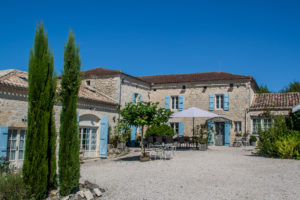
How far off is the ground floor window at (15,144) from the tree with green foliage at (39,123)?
438 centimetres

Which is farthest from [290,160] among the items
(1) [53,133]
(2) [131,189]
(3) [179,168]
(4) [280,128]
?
(1) [53,133]

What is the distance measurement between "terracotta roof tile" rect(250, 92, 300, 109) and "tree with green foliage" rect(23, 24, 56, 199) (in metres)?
15.4

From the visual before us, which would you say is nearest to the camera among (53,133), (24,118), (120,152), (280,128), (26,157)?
(26,157)

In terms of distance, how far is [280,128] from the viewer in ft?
41.6

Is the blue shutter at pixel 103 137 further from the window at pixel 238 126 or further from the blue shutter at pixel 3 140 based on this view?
the window at pixel 238 126

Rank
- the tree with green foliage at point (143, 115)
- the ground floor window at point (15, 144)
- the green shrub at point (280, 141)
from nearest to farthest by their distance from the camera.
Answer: the ground floor window at point (15, 144)
the tree with green foliage at point (143, 115)
the green shrub at point (280, 141)

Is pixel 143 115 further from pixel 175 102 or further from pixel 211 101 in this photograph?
pixel 175 102

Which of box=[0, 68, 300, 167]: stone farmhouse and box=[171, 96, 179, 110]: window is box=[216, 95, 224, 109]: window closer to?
box=[0, 68, 300, 167]: stone farmhouse

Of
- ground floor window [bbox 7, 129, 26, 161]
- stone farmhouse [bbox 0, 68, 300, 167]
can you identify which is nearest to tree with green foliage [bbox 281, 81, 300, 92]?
stone farmhouse [bbox 0, 68, 300, 167]

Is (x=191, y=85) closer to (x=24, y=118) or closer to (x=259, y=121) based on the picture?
(x=259, y=121)

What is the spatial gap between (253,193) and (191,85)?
49.3ft

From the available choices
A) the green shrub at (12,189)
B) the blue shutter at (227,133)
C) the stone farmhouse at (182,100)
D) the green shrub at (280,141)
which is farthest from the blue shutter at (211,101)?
the green shrub at (12,189)

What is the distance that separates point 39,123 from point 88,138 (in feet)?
25.8

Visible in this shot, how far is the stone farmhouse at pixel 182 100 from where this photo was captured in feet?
45.2
